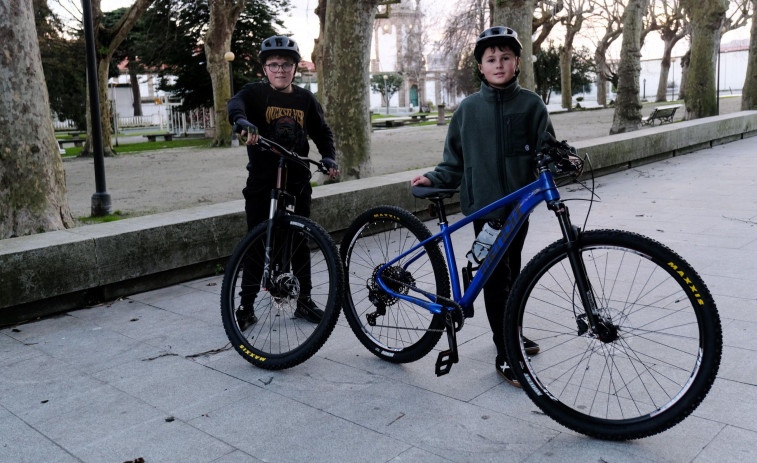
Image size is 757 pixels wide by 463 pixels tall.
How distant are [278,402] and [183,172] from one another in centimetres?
1317

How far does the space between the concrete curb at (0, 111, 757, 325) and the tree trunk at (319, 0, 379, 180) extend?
2758mm

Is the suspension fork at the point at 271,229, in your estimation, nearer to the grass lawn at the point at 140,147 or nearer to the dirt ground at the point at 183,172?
the dirt ground at the point at 183,172

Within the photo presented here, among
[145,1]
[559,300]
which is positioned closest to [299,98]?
[559,300]

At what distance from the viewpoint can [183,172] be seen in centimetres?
1634

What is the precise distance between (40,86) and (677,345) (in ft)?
18.8

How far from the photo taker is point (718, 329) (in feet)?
9.95

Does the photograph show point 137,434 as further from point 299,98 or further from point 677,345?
point 677,345

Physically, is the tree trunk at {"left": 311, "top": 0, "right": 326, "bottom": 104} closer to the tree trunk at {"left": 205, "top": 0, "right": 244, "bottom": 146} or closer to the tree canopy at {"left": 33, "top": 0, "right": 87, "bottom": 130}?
the tree trunk at {"left": 205, "top": 0, "right": 244, "bottom": 146}

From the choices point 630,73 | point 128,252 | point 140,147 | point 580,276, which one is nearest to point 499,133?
point 580,276

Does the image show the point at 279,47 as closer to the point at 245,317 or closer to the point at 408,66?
the point at 245,317

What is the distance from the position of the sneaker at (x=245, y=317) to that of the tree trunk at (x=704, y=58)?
19.2m

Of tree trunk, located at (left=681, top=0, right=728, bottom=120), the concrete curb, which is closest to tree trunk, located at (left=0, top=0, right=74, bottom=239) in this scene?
the concrete curb

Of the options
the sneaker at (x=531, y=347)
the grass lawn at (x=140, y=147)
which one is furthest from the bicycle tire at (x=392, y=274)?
the grass lawn at (x=140, y=147)

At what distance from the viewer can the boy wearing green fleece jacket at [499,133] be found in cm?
382
